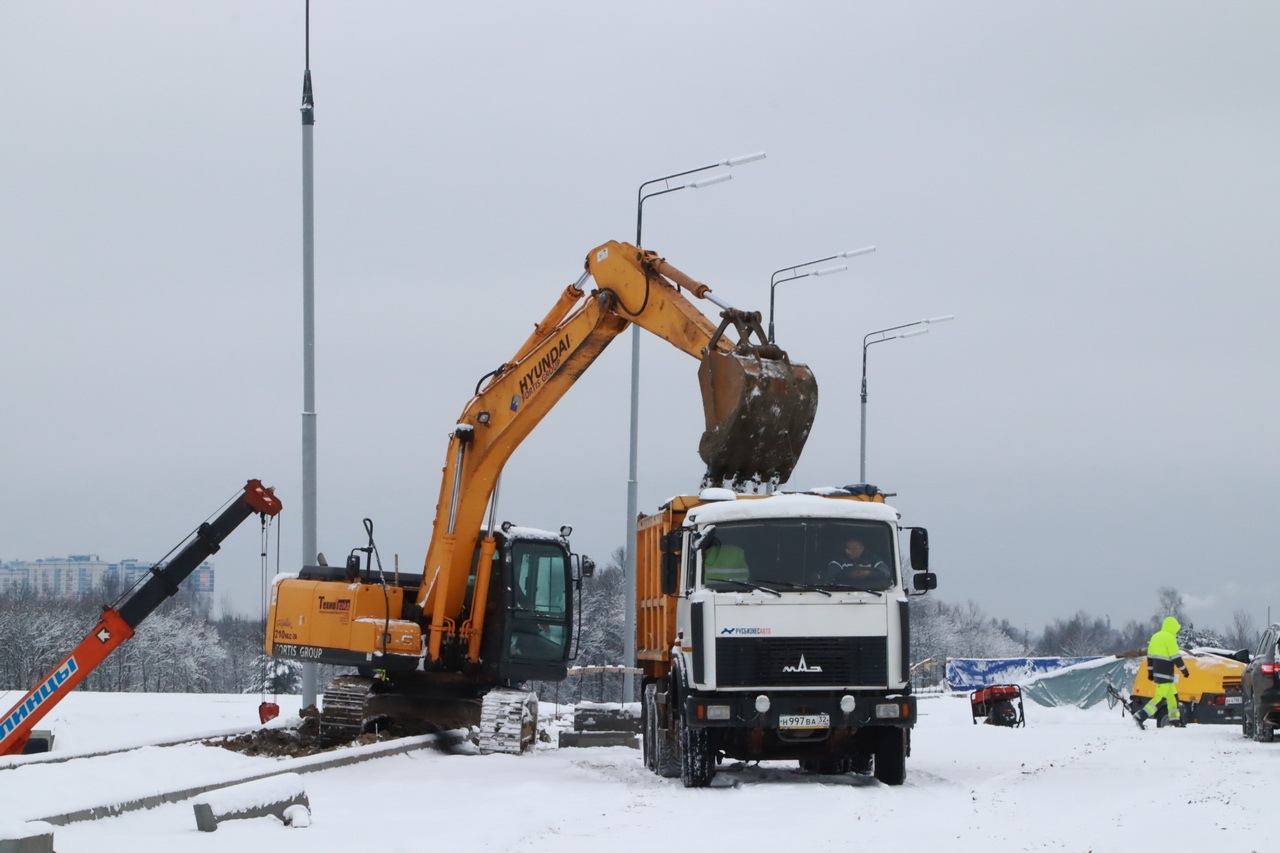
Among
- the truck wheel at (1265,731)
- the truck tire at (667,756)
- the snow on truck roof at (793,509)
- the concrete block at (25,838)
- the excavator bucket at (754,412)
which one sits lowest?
the truck wheel at (1265,731)

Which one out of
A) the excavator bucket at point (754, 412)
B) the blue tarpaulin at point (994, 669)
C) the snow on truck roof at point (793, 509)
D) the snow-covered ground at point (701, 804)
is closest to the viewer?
the snow-covered ground at point (701, 804)

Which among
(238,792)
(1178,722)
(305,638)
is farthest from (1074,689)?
(238,792)

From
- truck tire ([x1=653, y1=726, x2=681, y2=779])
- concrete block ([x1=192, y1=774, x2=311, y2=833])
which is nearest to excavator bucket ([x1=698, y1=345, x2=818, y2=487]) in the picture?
truck tire ([x1=653, y1=726, x2=681, y2=779])

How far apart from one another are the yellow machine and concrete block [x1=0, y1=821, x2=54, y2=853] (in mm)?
21978

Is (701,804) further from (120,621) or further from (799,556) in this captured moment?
(120,621)

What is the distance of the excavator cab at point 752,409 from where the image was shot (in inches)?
675

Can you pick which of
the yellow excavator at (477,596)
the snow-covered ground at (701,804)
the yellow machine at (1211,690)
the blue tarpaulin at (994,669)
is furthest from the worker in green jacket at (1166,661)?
the blue tarpaulin at (994,669)

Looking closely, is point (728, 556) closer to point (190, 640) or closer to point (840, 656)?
point (840, 656)

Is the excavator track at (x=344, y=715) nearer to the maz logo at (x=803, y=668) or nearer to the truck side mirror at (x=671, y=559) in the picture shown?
the truck side mirror at (x=671, y=559)

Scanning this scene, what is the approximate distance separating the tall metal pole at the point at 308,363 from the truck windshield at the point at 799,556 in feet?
30.0

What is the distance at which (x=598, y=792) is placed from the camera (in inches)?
637

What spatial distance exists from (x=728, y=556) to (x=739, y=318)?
267cm

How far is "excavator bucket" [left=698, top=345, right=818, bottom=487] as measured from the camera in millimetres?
17141

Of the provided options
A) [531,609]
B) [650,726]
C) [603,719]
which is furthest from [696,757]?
[603,719]
